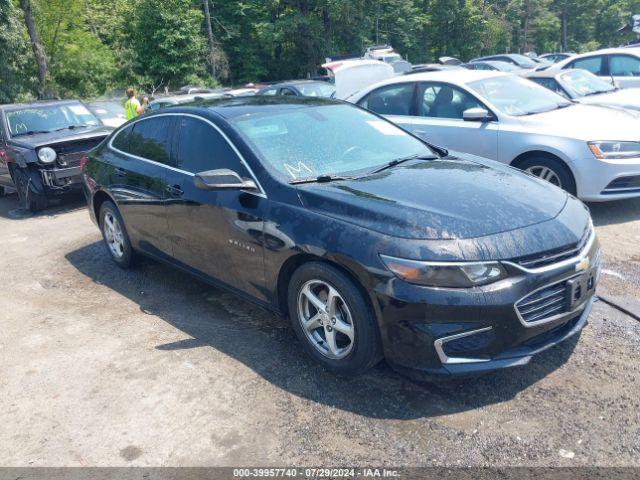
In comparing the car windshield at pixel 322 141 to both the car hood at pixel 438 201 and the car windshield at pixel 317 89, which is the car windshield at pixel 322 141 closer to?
the car hood at pixel 438 201

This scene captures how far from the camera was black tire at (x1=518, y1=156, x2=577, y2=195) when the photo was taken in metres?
6.19

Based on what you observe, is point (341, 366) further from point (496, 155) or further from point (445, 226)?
point (496, 155)

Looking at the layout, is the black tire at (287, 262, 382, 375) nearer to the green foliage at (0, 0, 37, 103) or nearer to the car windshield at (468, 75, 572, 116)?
the car windshield at (468, 75, 572, 116)

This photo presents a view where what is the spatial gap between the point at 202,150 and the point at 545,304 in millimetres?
2680

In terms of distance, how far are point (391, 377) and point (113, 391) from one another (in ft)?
5.74

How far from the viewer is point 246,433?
316cm

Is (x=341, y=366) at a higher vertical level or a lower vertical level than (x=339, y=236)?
lower

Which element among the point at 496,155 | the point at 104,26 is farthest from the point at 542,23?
the point at 496,155

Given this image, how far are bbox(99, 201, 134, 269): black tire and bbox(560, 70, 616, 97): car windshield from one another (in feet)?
23.6

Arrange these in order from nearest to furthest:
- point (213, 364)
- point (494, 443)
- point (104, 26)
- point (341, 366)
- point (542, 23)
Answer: point (494, 443) < point (341, 366) < point (213, 364) < point (104, 26) < point (542, 23)

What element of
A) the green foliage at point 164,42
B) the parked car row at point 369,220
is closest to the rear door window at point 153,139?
the parked car row at point 369,220

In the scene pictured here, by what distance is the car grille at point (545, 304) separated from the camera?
3.08 meters

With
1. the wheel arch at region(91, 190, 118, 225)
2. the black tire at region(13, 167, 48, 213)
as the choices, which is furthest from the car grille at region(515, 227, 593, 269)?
the black tire at region(13, 167, 48, 213)

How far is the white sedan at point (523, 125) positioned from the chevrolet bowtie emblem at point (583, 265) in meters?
3.08
